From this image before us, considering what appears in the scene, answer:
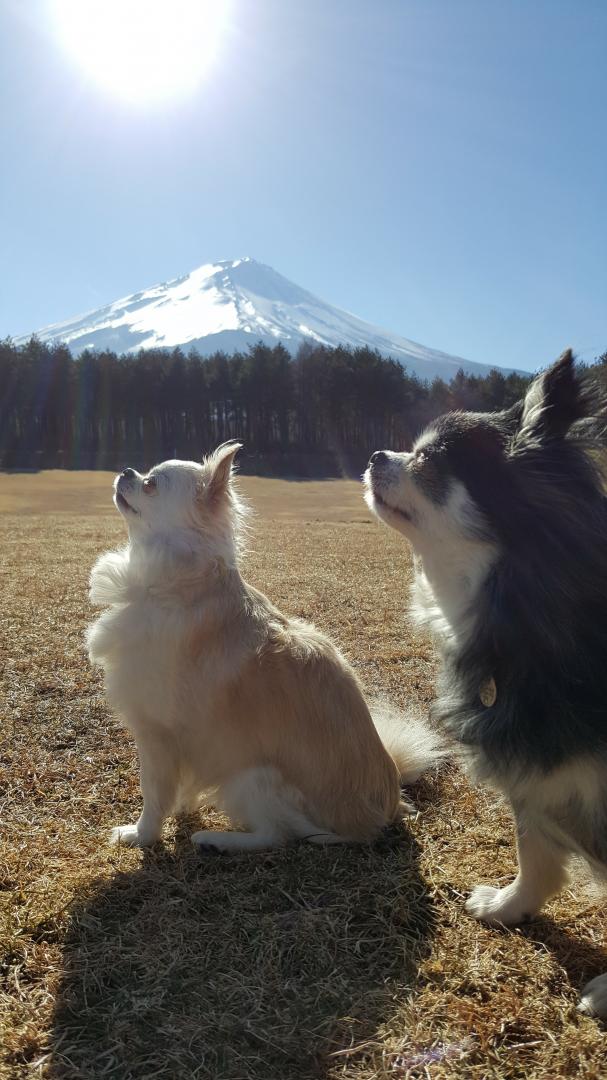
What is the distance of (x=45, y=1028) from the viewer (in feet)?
6.49

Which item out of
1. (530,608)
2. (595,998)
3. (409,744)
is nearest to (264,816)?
(409,744)

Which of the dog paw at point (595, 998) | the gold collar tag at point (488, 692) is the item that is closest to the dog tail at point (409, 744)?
the gold collar tag at point (488, 692)

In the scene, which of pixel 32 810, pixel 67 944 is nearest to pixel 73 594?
pixel 32 810

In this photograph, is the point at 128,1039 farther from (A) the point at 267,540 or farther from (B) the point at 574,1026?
(A) the point at 267,540

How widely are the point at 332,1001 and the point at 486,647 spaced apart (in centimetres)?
121

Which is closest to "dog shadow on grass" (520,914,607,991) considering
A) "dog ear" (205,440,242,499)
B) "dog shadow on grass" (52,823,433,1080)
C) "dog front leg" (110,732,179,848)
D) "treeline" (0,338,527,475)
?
"dog shadow on grass" (52,823,433,1080)

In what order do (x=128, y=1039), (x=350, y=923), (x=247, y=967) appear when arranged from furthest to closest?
(x=350, y=923) → (x=247, y=967) → (x=128, y=1039)

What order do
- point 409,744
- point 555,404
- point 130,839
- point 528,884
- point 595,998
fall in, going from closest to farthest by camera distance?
A: 1. point 595,998
2. point 555,404
3. point 528,884
4. point 130,839
5. point 409,744

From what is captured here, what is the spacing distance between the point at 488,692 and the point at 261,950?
3.84 ft

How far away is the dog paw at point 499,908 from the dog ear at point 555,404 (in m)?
1.71

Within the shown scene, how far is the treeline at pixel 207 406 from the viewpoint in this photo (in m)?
47.7

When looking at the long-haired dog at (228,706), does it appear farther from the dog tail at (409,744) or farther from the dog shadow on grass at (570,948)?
the dog shadow on grass at (570,948)

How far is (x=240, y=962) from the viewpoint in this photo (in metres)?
2.26

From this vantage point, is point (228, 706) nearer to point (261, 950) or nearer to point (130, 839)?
point (130, 839)
